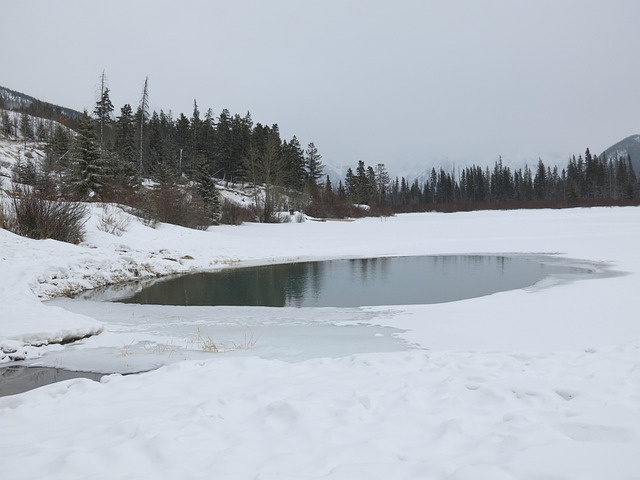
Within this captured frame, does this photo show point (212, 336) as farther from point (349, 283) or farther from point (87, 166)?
point (87, 166)

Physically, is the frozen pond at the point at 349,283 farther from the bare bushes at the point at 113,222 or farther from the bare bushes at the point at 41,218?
the bare bushes at the point at 113,222

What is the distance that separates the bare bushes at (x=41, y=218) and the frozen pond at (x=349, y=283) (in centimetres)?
419

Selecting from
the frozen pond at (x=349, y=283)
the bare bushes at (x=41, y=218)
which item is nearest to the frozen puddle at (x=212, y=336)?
the frozen pond at (x=349, y=283)

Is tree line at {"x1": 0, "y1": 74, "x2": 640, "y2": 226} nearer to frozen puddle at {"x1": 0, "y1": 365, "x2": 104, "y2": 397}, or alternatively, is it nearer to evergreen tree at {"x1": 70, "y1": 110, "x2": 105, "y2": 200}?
evergreen tree at {"x1": 70, "y1": 110, "x2": 105, "y2": 200}

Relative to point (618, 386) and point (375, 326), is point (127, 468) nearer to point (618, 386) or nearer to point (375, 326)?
point (618, 386)

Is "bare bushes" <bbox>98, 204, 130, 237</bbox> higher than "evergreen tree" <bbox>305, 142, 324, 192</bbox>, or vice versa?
"evergreen tree" <bbox>305, 142, 324, 192</bbox>

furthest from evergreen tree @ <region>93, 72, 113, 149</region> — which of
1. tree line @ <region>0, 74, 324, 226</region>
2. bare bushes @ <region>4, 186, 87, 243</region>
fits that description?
bare bushes @ <region>4, 186, 87, 243</region>

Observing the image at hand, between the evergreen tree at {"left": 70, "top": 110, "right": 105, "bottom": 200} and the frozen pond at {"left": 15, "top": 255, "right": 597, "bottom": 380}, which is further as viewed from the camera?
the evergreen tree at {"left": 70, "top": 110, "right": 105, "bottom": 200}

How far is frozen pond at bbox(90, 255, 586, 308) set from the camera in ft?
38.2

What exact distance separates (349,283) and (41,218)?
461 inches

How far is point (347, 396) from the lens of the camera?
4.00 metres

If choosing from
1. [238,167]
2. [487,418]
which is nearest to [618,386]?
[487,418]

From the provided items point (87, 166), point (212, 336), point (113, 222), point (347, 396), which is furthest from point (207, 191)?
point (347, 396)

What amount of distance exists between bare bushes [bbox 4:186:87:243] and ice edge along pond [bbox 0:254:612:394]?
381cm
